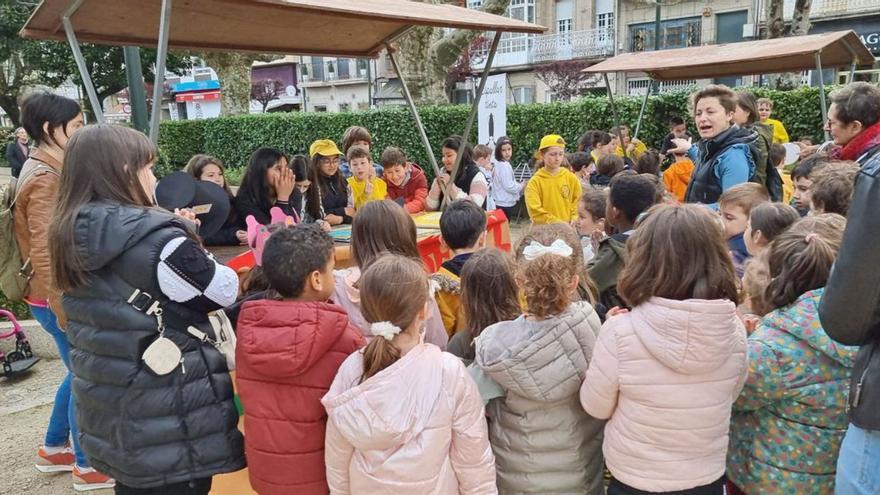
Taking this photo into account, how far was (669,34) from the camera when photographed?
30.6 metres

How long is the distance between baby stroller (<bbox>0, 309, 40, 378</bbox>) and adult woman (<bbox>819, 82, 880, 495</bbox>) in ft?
18.0

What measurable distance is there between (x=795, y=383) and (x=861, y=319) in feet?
2.16

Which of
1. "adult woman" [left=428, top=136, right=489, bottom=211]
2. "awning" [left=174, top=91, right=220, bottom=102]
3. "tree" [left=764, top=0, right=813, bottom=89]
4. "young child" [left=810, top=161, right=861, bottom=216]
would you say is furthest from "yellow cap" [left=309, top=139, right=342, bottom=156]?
"awning" [left=174, top=91, right=220, bottom=102]

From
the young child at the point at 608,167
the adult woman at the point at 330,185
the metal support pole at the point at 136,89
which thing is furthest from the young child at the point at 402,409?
the young child at the point at 608,167

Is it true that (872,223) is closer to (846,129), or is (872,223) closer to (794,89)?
(846,129)

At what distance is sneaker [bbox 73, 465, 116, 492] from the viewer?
3.15m

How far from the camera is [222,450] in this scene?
1999 mm

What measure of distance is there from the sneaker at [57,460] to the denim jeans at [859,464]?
12.2 feet

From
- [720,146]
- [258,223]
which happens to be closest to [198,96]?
[258,223]

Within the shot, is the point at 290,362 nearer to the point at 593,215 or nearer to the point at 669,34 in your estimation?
the point at 593,215

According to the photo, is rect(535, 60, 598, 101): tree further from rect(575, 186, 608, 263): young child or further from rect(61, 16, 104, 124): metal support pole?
rect(61, 16, 104, 124): metal support pole

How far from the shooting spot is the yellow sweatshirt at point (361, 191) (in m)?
4.90

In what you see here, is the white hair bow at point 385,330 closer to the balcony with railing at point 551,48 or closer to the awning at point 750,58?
the awning at point 750,58

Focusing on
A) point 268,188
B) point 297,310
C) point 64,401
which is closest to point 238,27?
point 268,188
